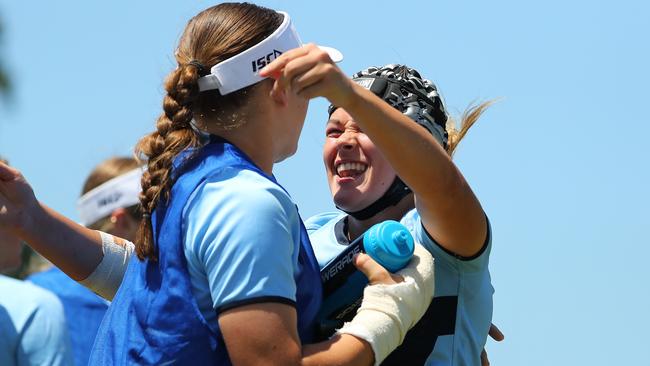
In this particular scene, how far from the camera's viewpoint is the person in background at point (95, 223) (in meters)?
6.45

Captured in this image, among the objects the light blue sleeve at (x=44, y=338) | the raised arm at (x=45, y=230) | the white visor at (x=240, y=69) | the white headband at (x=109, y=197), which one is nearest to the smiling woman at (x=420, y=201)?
the white visor at (x=240, y=69)

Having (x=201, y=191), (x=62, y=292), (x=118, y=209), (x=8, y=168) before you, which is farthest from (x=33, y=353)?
(x=118, y=209)

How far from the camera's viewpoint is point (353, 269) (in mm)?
3949

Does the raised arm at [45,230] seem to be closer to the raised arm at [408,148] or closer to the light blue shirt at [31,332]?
the light blue shirt at [31,332]

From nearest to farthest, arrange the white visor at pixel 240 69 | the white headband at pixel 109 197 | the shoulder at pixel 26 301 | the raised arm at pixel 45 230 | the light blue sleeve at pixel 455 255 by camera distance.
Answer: the white visor at pixel 240 69 < the light blue sleeve at pixel 455 255 < the raised arm at pixel 45 230 < the shoulder at pixel 26 301 < the white headband at pixel 109 197

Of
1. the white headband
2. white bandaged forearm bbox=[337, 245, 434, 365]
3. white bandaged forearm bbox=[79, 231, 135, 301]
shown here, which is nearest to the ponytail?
white bandaged forearm bbox=[337, 245, 434, 365]

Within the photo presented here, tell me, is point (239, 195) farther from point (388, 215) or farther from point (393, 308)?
point (388, 215)

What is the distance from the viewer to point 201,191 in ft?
11.8

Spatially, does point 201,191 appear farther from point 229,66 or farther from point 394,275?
point 394,275

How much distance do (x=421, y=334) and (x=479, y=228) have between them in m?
0.41

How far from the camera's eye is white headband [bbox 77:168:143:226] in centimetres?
708

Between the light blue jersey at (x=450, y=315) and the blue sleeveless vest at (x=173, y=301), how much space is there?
0.45 m

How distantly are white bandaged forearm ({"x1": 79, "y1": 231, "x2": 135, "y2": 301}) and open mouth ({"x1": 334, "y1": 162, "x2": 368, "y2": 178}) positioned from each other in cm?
84

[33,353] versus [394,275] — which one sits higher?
[394,275]
